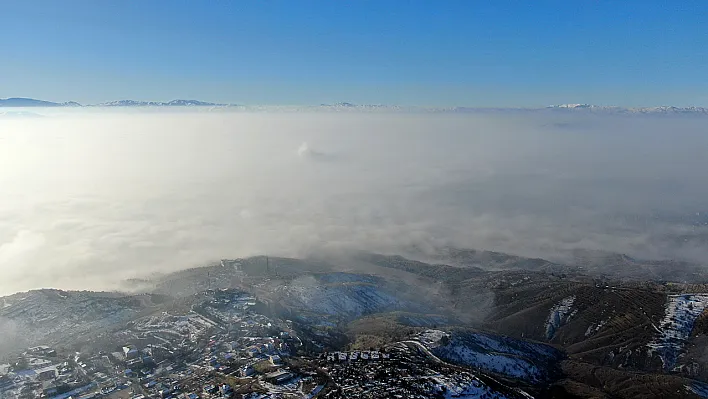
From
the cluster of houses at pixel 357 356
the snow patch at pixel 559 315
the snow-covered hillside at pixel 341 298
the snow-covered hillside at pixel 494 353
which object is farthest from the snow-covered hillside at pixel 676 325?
the cluster of houses at pixel 357 356

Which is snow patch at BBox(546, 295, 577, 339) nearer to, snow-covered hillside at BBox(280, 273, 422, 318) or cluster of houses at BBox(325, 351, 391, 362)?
snow-covered hillside at BBox(280, 273, 422, 318)

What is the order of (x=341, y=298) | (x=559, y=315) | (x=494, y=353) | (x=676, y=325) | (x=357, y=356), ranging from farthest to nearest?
(x=341, y=298), (x=559, y=315), (x=676, y=325), (x=494, y=353), (x=357, y=356)

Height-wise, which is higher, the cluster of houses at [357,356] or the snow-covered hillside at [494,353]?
the cluster of houses at [357,356]

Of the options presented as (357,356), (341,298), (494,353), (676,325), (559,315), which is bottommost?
(341,298)

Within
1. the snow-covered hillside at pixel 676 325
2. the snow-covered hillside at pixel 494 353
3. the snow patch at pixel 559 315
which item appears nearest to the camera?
the snow-covered hillside at pixel 494 353

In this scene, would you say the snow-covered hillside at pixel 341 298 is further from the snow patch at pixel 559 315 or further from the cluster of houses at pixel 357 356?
the cluster of houses at pixel 357 356

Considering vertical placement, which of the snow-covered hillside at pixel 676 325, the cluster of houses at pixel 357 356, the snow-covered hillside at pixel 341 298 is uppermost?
the cluster of houses at pixel 357 356

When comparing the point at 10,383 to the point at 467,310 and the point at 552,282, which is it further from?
the point at 552,282

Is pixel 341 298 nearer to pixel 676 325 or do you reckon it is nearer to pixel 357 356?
pixel 357 356

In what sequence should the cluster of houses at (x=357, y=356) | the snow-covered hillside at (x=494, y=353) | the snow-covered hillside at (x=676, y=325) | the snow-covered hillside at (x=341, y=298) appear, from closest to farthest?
the cluster of houses at (x=357, y=356) < the snow-covered hillside at (x=494, y=353) < the snow-covered hillside at (x=676, y=325) < the snow-covered hillside at (x=341, y=298)

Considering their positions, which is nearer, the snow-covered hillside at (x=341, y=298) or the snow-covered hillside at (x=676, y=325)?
the snow-covered hillside at (x=676, y=325)

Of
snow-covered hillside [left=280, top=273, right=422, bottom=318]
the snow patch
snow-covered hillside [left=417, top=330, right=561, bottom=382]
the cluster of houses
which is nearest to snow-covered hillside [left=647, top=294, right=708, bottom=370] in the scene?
the snow patch

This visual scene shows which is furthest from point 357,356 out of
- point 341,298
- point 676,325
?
point 676,325
